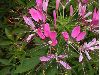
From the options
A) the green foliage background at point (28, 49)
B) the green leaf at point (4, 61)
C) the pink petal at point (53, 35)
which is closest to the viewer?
the pink petal at point (53, 35)

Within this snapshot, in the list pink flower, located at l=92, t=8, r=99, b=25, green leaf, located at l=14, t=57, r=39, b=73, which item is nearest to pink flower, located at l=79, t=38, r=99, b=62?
pink flower, located at l=92, t=8, r=99, b=25

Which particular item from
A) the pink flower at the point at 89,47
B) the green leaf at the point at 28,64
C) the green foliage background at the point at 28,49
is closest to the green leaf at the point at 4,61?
the green foliage background at the point at 28,49

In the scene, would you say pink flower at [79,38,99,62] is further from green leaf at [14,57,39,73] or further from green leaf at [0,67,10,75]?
green leaf at [0,67,10,75]

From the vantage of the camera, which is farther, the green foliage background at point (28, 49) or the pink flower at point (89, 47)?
the green foliage background at point (28, 49)

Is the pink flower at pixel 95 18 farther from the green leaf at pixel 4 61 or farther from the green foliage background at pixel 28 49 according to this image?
Answer: the green leaf at pixel 4 61

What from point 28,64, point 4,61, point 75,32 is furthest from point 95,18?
point 4,61

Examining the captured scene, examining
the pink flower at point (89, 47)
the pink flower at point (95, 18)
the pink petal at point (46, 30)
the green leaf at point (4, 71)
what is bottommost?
the green leaf at point (4, 71)

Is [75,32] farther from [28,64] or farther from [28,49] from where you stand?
[28,49]

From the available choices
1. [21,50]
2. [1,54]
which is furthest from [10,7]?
[21,50]

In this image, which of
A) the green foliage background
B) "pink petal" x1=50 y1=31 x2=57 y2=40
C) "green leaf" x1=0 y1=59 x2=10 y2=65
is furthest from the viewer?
"green leaf" x1=0 y1=59 x2=10 y2=65
